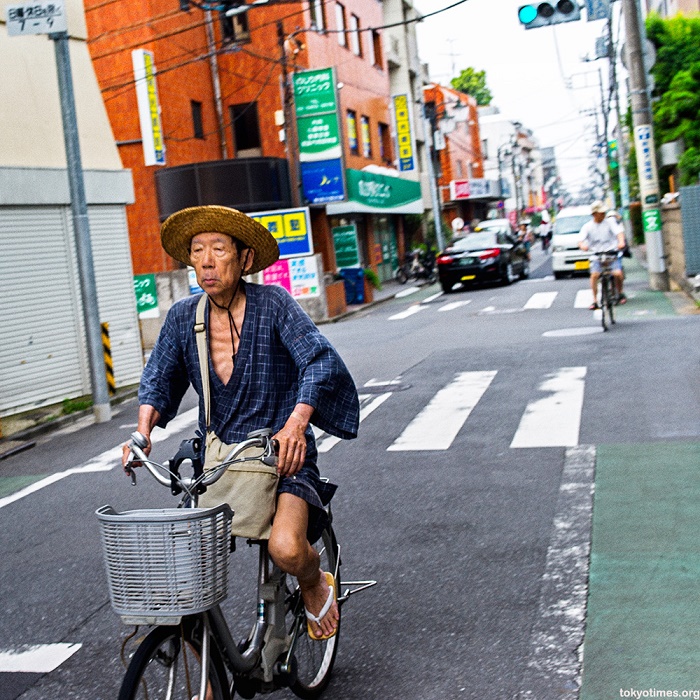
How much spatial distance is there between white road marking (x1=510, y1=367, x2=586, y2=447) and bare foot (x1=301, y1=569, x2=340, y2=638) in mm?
4851

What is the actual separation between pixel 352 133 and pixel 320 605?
35.4 meters

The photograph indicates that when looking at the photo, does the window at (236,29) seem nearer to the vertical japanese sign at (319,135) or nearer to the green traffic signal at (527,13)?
the vertical japanese sign at (319,135)

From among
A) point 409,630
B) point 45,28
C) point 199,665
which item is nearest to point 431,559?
point 409,630

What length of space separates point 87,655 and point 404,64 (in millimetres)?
47627

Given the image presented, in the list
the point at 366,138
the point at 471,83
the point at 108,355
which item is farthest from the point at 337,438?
the point at 471,83

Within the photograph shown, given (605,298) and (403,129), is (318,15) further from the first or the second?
(605,298)

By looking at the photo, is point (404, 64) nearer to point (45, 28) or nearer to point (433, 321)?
point (433, 321)

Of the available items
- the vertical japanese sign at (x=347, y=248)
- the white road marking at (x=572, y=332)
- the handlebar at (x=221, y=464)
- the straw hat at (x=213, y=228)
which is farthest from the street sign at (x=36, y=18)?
the vertical japanese sign at (x=347, y=248)

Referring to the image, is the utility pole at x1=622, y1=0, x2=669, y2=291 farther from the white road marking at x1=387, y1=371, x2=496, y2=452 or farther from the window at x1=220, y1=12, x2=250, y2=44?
the window at x1=220, y1=12, x2=250, y2=44

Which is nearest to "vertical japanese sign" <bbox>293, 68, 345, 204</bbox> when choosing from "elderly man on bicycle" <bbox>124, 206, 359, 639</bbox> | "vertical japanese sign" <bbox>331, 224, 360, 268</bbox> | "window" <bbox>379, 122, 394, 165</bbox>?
"vertical japanese sign" <bbox>331, 224, 360, 268</bbox>

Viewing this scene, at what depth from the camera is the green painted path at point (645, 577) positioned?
4.00 m

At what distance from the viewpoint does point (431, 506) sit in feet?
22.7

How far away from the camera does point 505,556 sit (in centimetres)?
573

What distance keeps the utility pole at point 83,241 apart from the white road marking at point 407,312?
10.2 meters
